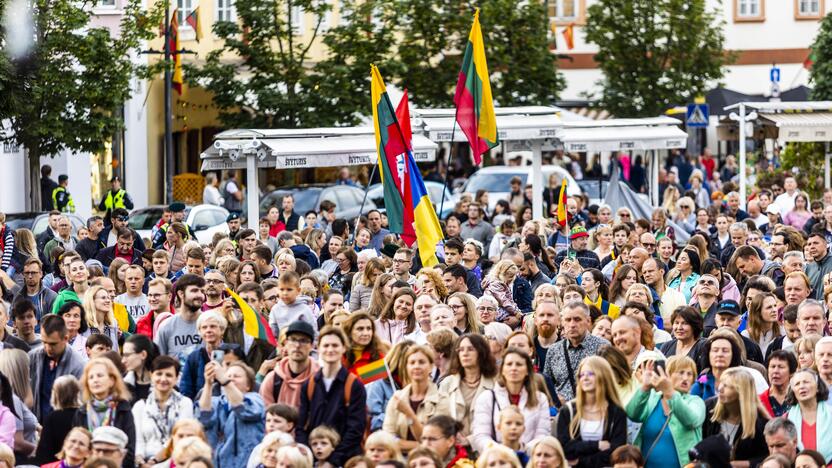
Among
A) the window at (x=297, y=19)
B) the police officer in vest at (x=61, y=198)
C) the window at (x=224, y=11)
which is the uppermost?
the window at (x=224, y=11)

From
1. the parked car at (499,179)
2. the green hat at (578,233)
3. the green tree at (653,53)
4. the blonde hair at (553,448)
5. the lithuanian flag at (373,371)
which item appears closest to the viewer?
the blonde hair at (553,448)

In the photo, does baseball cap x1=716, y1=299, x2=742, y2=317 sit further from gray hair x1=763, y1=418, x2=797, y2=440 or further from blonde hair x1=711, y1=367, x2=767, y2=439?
gray hair x1=763, y1=418, x2=797, y2=440

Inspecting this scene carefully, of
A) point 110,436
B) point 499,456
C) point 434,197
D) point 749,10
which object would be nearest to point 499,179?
point 434,197

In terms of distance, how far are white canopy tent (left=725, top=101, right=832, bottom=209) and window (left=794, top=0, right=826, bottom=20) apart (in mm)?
31024

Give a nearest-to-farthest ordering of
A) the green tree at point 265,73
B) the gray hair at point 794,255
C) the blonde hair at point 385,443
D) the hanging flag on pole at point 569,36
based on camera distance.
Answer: the blonde hair at point 385,443 → the gray hair at point 794,255 → the green tree at point 265,73 → the hanging flag on pole at point 569,36

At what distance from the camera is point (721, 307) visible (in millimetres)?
13570

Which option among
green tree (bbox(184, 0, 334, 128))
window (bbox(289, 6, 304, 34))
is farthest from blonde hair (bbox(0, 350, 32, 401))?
window (bbox(289, 6, 304, 34))

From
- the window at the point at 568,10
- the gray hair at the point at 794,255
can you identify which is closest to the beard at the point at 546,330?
the gray hair at the point at 794,255

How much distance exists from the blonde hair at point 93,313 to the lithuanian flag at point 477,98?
682 cm

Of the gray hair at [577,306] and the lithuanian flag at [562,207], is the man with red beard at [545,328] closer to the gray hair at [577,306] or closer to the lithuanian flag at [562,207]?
the gray hair at [577,306]

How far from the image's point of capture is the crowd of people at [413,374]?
10516 millimetres

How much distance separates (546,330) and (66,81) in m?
18.2

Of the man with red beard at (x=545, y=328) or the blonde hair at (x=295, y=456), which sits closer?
the blonde hair at (x=295, y=456)

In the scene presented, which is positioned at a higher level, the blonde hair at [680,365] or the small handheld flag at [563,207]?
the small handheld flag at [563,207]
